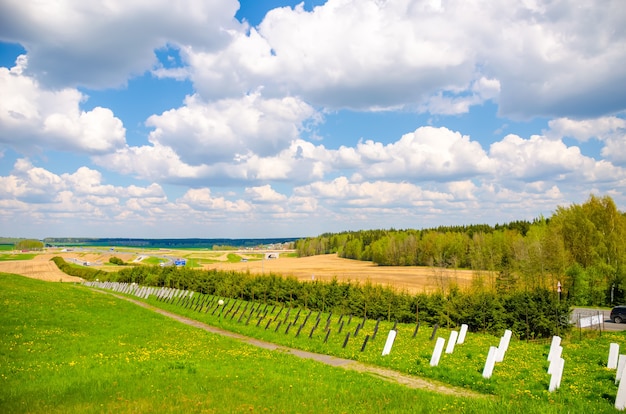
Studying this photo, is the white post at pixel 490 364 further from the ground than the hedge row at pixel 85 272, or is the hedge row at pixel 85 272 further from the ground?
the white post at pixel 490 364

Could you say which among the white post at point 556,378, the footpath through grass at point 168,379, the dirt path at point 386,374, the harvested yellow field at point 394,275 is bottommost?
the harvested yellow field at point 394,275

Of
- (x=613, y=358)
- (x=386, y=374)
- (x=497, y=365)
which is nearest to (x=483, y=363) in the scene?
(x=497, y=365)

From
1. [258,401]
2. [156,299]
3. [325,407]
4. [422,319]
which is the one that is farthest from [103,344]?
[156,299]

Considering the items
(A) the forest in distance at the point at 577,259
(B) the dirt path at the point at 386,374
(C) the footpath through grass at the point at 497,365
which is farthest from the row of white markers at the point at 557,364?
(A) the forest in distance at the point at 577,259

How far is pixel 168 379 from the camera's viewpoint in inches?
575

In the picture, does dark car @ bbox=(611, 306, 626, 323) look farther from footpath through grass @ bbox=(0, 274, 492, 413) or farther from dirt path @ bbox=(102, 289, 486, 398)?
footpath through grass @ bbox=(0, 274, 492, 413)

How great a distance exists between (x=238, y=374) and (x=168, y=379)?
7.97 ft

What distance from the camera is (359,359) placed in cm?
2059

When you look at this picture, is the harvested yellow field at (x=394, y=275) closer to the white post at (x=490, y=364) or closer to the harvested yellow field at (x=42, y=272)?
the white post at (x=490, y=364)

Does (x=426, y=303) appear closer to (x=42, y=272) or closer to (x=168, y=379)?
(x=168, y=379)

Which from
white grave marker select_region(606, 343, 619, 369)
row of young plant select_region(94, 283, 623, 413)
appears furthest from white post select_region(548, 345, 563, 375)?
white grave marker select_region(606, 343, 619, 369)

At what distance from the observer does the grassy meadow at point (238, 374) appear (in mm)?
11945

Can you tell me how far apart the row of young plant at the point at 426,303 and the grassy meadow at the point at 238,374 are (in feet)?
23.9

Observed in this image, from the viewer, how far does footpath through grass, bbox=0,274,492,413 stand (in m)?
11.9
